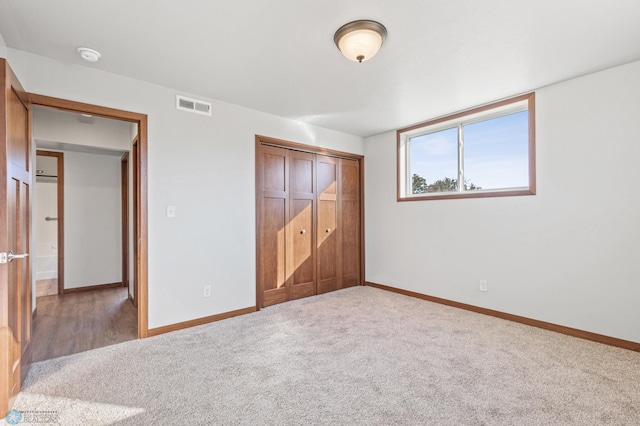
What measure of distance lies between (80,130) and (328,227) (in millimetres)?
3711

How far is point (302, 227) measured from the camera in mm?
4297

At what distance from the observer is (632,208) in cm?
261

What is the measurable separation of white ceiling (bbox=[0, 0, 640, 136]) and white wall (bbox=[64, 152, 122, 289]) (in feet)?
9.60

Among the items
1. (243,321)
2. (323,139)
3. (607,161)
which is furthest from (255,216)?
(607,161)

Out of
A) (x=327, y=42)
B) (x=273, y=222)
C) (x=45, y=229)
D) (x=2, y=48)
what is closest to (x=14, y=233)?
(x=2, y=48)

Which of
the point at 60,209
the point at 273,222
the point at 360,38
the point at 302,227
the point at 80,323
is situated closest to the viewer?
the point at 360,38

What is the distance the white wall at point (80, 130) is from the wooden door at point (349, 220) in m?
3.02

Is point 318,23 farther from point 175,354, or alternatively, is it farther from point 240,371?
point 175,354

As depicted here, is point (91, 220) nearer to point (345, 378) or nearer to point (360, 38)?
point (345, 378)

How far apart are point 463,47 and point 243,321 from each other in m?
3.32

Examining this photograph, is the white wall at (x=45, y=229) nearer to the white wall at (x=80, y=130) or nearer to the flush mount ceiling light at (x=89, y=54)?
the white wall at (x=80, y=130)

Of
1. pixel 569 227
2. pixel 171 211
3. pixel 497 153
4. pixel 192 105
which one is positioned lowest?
pixel 569 227

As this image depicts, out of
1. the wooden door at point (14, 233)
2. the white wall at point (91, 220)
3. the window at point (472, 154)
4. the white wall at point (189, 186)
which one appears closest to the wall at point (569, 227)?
the window at point (472, 154)

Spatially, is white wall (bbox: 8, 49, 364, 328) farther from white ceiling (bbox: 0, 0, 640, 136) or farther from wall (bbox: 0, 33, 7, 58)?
white ceiling (bbox: 0, 0, 640, 136)
